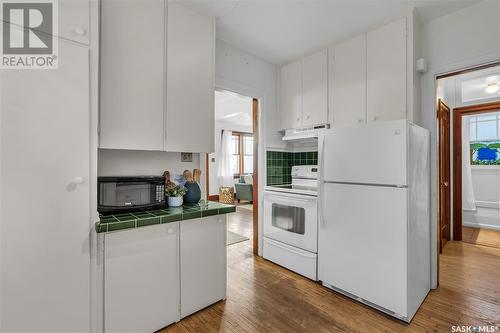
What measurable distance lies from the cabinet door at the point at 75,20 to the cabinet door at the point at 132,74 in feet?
0.57

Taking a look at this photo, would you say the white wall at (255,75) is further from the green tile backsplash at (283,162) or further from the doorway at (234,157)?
the doorway at (234,157)

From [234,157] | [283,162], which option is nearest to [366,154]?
[283,162]

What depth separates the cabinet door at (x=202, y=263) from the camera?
6.15 feet

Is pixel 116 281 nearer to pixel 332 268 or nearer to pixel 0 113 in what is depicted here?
pixel 0 113

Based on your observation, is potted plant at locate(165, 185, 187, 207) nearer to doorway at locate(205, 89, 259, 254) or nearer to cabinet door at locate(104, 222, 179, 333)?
cabinet door at locate(104, 222, 179, 333)

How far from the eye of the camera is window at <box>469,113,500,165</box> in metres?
4.37

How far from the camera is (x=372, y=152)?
6.64 feet

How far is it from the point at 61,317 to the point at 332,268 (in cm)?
210

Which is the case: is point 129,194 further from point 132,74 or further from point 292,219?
point 292,219

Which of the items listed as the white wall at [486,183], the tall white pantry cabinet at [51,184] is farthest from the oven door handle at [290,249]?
the white wall at [486,183]

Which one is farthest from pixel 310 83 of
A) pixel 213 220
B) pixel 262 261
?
pixel 262 261

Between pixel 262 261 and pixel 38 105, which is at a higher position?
pixel 38 105

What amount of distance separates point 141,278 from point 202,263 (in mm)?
473

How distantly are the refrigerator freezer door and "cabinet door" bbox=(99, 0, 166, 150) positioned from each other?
1.53 meters
